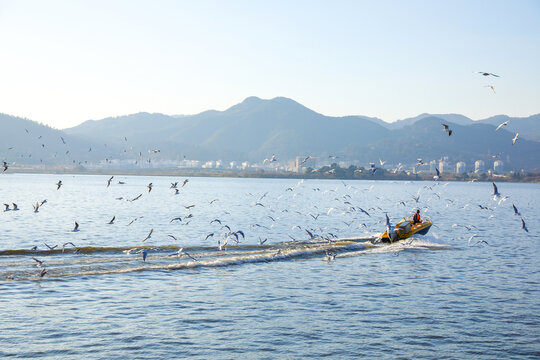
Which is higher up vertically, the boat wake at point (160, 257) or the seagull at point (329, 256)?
the boat wake at point (160, 257)

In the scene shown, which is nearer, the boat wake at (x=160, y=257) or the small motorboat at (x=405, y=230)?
the boat wake at (x=160, y=257)

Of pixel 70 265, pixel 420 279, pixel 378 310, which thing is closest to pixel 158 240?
pixel 70 265

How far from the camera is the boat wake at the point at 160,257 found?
1109 inches

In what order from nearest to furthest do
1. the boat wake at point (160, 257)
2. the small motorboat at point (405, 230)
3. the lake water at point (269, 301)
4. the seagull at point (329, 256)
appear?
the lake water at point (269, 301) < the boat wake at point (160, 257) < the seagull at point (329, 256) < the small motorboat at point (405, 230)

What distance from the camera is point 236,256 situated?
3438 cm

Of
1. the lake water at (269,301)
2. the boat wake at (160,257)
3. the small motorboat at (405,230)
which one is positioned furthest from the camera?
A: the small motorboat at (405,230)

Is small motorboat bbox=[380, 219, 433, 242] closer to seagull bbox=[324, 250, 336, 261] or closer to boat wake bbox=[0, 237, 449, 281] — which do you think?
boat wake bbox=[0, 237, 449, 281]

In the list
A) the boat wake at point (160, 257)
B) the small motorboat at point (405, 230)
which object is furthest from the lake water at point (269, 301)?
the small motorboat at point (405, 230)

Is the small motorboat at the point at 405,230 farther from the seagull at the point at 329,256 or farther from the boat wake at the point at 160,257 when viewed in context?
the seagull at the point at 329,256

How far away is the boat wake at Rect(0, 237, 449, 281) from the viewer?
92.4ft

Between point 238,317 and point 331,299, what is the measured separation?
5118 millimetres

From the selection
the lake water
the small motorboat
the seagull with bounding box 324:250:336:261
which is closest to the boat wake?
the seagull with bounding box 324:250:336:261

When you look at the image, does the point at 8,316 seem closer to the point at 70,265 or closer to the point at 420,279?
the point at 70,265

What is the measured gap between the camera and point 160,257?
33094 millimetres
